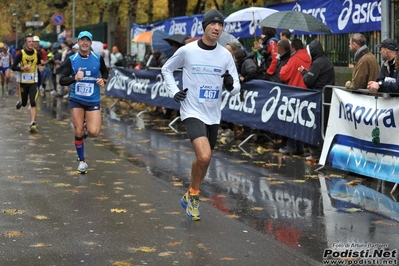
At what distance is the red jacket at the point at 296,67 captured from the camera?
1428 centimetres

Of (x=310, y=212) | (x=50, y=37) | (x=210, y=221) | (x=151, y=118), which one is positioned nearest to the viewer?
(x=210, y=221)

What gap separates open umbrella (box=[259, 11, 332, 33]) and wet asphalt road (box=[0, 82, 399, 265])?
2.17m

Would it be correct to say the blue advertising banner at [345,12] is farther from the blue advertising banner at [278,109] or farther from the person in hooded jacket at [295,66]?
the blue advertising banner at [278,109]

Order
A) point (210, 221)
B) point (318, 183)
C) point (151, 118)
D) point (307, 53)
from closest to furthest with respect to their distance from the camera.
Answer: point (210, 221) < point (318, 183) < point (307, 53) < point (151, 118)

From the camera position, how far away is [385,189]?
35.3 ft

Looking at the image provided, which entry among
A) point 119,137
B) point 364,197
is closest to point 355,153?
point 364,197

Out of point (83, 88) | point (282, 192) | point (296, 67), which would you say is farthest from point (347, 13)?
point (282, 192)

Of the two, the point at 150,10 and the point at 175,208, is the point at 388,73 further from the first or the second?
the point at 150,10

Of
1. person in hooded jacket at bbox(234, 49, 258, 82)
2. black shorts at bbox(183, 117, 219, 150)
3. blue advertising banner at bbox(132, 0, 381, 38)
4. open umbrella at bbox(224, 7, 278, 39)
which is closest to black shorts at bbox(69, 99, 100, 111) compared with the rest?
black shorts at bbox(183, 117, 219, 150)

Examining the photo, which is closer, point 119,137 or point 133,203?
point 133,203

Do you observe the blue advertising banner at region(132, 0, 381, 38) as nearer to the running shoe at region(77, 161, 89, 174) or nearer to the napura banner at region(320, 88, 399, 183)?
the napura banner at region(320, 88, 399, 183)

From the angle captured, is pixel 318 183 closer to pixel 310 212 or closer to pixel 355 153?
pixel 355 153

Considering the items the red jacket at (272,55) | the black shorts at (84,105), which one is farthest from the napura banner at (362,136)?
the black shorts at (84,105)

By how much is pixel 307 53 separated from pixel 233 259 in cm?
776
